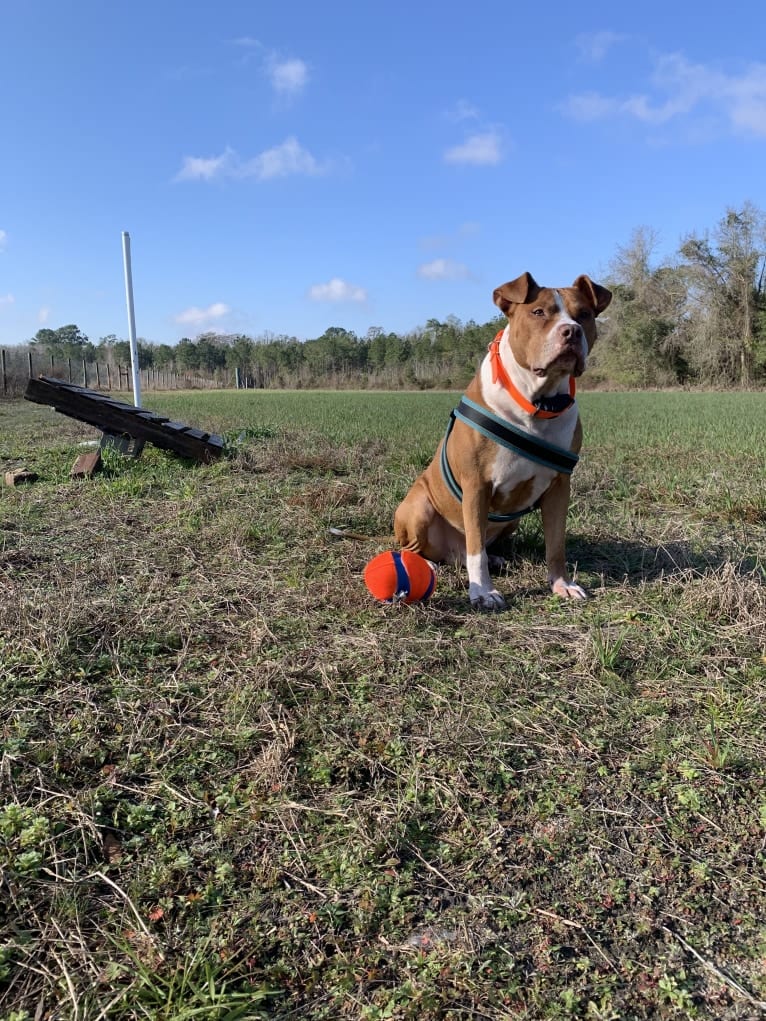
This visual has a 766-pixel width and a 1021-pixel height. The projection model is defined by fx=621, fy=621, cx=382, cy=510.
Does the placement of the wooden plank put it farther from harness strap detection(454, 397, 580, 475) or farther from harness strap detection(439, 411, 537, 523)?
harness strap detection(454, 397, 580, 475)

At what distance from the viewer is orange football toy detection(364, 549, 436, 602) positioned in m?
3.02

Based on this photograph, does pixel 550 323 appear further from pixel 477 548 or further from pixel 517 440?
pixel 477 548

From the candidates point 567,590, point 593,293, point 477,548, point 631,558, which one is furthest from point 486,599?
point 593,293

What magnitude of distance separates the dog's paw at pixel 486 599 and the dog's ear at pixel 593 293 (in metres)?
1.55

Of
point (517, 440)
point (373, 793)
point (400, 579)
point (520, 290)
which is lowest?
point (373, 793)

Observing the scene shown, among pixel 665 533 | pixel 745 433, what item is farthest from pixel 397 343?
pixel 665 533

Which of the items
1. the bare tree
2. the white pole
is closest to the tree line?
the bare tree

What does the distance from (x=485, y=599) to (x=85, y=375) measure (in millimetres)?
42355

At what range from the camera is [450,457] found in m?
3.42

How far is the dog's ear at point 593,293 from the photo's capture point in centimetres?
313

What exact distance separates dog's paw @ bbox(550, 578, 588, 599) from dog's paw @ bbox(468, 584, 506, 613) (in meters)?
0.32

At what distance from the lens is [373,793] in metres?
1.81

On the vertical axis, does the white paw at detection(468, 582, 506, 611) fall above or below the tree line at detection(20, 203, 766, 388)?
below

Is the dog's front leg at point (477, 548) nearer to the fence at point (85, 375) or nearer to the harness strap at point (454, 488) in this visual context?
the harness strap at point (454, 488)
